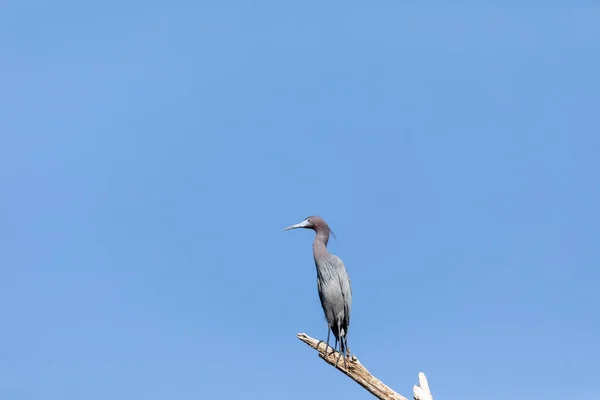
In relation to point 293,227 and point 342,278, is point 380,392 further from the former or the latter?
point 293,227

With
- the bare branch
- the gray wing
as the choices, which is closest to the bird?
the gray wing

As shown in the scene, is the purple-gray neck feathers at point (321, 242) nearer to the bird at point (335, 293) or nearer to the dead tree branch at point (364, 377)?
the bird at point (335, 293)

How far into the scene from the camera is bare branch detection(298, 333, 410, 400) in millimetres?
12134

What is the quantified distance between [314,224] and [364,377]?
306cm

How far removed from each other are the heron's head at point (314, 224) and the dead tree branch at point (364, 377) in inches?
80.5

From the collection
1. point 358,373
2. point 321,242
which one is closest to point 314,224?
point 321,242

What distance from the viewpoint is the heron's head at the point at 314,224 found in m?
14.9

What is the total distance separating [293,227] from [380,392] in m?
3.77

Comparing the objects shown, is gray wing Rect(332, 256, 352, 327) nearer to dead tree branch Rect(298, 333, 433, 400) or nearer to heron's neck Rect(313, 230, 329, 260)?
heron's neck Rect(313, 230, 329, 260)

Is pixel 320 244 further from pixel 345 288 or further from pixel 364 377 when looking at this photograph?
pixel 364 377

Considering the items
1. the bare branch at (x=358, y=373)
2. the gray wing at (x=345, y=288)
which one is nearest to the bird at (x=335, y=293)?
the gray wing at (x=345, y=288)

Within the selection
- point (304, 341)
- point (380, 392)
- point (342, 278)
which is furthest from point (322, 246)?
point (380, 392)

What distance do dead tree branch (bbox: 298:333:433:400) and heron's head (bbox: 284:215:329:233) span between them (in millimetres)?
2045

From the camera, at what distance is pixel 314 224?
49.1ft
